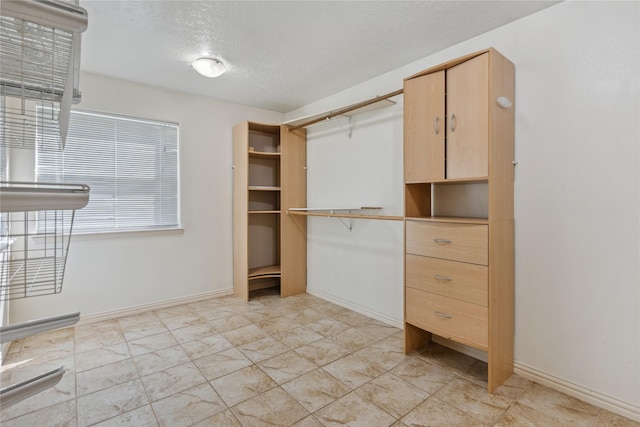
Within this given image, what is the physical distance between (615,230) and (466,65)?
1304 mm

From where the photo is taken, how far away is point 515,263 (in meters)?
2.16

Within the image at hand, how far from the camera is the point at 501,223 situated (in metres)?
2.00

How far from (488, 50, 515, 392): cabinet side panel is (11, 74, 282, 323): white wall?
2.96 m

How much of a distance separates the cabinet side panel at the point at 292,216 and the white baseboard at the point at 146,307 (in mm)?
790

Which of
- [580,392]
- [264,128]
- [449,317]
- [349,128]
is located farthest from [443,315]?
[264,128]

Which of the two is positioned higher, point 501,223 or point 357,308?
point 501,223

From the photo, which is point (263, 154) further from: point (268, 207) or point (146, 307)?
point (146, 307)

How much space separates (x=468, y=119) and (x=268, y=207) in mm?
2824

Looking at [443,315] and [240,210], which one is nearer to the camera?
[443,315]

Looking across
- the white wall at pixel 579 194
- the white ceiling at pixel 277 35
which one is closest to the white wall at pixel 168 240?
the white ceiling at pixel 277 35

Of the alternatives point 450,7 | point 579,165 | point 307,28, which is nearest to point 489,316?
point 579,165

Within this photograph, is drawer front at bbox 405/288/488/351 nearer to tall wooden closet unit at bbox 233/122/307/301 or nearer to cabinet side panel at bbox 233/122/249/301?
tall wooden closet unit at bbox 233/122/307/301

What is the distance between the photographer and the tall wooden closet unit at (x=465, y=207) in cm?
194

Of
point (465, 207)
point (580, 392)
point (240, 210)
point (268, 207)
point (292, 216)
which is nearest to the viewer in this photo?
point (580, 392)
